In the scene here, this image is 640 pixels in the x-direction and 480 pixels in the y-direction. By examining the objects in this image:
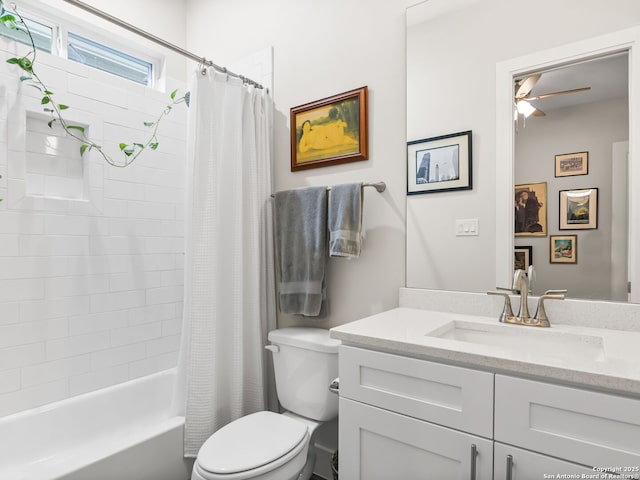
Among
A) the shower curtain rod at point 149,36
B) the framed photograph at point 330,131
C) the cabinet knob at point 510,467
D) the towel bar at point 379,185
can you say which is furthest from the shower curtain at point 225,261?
the cabinet knob at point 510,467

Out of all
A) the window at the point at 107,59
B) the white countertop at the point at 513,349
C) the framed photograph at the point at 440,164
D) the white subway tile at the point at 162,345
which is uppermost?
the window at the point at 107,59

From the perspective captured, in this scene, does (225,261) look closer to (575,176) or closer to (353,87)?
(353,87)

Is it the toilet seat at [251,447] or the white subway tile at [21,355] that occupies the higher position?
the white subway tile at [21,355]

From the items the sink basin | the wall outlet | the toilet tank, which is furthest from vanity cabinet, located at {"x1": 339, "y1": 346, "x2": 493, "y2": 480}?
the wall outlet

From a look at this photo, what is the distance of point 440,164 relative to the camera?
63.2 inches

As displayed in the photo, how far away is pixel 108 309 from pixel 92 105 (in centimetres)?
111

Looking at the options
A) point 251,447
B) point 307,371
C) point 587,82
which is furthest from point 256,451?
point 587,82

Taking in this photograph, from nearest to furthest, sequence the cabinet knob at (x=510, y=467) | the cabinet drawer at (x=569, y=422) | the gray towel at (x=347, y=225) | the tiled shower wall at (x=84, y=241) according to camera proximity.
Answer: the cabinet drawer at (x=569, y=422), the cabinet knob at (x=510, y=467), the gray towel at (x=347, y=225), the tiled shower wall at (x=84, y=241)

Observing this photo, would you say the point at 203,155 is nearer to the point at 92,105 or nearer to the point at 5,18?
the point at 92,105

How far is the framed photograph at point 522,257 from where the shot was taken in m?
1.41

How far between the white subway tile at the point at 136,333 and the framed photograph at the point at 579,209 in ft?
7.18

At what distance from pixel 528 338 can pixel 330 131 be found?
128cm

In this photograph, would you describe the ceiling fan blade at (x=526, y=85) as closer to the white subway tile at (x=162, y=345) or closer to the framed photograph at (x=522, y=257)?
the framed photograph at (x=522, y=257)

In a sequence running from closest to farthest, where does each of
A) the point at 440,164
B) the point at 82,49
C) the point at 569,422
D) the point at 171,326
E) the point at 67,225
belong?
the point at 569,422 < the point at 440,164 < the point at 67,225 < the point at 82,49 < the point at 171,326
